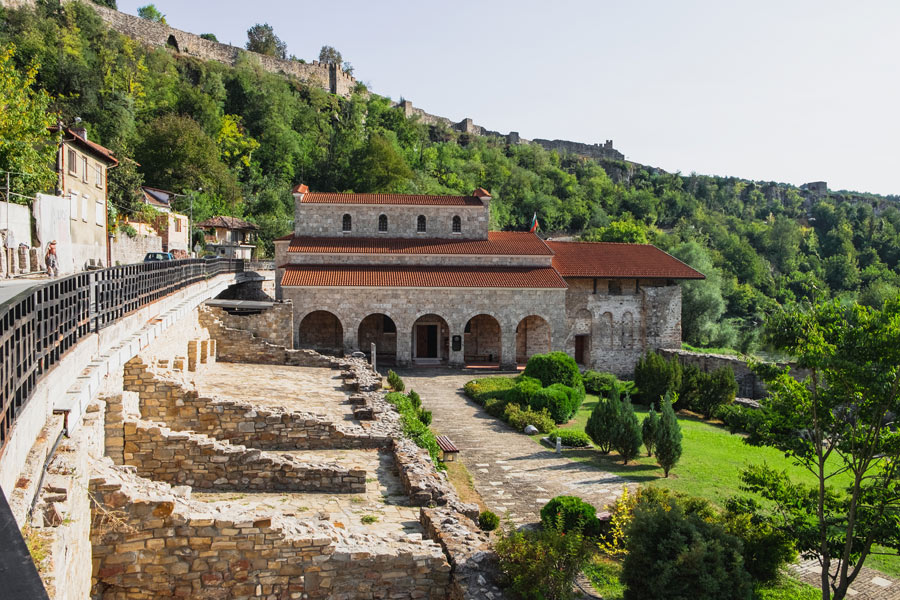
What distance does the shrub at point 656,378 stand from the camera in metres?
27.2

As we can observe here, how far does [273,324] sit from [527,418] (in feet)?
42.8

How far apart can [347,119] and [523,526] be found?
69.6 m

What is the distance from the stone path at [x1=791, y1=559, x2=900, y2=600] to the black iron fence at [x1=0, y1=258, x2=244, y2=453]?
37.9 feet

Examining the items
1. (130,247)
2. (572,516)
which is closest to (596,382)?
(572,516)

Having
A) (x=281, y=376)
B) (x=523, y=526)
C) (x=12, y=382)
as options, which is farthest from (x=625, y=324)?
(x=12, y=382)

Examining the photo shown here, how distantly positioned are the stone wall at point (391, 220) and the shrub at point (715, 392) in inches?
541

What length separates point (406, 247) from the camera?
32.4 metres

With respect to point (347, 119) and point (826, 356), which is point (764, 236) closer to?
point (347, 119)

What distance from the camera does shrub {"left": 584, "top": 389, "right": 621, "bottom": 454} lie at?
17594 mm

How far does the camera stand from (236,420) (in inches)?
537

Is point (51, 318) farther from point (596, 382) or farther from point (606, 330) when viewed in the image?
point (606, 330)

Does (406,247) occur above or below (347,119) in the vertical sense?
below

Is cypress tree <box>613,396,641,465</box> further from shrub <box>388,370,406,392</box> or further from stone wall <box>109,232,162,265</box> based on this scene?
stone wall <box>109,232,162,265</box>

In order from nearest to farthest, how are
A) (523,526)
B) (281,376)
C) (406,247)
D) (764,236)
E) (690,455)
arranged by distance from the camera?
(523,526), (690,455), (281,376), (406,247), (764,236)
